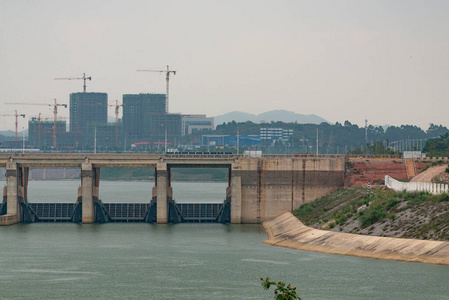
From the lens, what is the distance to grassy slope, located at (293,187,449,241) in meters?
93.0

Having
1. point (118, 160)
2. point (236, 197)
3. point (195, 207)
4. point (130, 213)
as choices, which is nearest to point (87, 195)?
point (118, 160)

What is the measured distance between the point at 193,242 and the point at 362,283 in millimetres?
36133

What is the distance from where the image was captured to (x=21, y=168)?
13650 centimetres

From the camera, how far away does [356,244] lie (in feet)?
315

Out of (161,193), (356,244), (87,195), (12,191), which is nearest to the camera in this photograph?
(356,244)

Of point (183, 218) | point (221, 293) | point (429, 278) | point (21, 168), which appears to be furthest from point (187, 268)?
point (21, 168)

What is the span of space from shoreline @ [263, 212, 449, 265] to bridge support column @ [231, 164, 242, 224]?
11.5m

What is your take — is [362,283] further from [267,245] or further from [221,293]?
[267,245]

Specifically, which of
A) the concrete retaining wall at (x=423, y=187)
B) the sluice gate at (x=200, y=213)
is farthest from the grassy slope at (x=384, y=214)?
the sluice gate at (x=200, y=213)

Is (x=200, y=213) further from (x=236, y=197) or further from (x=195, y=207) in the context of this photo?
(x=236, y=197)

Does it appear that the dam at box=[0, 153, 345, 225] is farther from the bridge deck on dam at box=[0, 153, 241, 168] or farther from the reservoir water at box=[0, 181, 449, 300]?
the reservoir water at box=[0, 181, 449, 300]

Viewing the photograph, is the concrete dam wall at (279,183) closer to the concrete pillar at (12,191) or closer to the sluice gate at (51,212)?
the sluice gate at (51,212)

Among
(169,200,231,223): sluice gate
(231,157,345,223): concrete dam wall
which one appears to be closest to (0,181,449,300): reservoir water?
(231,157,345,223): concrete dam wall

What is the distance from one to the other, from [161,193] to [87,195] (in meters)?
11.4
